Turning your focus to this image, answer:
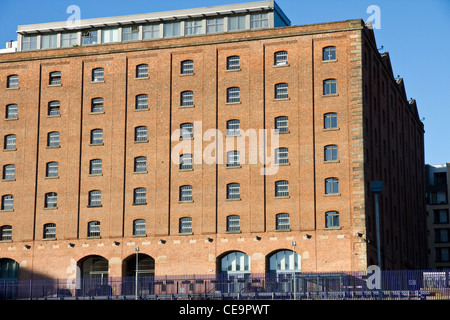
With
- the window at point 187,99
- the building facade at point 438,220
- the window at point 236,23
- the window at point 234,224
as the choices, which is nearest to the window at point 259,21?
the window at point 236,23

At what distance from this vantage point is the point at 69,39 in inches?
2901

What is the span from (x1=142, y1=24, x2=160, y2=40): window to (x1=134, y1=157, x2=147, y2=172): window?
12408mm

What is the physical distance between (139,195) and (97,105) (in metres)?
8.28

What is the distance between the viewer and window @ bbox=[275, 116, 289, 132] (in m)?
62.0

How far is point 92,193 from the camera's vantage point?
214 feet

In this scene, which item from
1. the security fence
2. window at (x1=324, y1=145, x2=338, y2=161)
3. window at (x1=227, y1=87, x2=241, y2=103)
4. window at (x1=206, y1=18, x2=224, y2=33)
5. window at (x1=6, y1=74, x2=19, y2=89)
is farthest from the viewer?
window at (x1=206, y1=18, x2=224, y2=33)

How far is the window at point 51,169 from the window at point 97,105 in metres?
5.27

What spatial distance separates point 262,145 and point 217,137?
3578mm

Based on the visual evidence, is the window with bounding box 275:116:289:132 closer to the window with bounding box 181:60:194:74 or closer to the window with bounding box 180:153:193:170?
the window with bounding box 180:153:193:170

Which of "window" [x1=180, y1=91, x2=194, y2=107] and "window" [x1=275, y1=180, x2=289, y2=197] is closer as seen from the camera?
"window" [x1=275, y1=180, x2=289, y2=197]

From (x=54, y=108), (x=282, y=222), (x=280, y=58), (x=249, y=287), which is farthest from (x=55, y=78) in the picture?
(x=249, y=287)

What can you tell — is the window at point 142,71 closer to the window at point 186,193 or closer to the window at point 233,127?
the window at point 233,127

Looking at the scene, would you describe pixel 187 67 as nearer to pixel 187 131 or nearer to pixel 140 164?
pixel 187 131

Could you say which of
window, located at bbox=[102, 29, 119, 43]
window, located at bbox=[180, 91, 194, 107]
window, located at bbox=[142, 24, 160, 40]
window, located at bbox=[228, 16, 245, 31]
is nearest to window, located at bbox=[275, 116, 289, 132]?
window, located at bbox=[180, 91, 194, 107]
